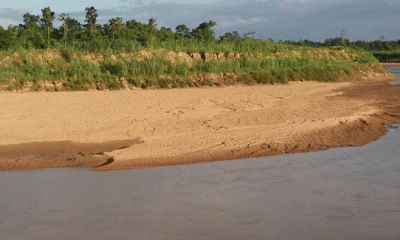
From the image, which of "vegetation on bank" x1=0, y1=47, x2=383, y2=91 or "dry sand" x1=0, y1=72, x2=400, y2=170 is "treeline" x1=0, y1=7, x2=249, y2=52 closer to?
"vegetation on bank" x1=0, y1=47, x2=383, y2=91

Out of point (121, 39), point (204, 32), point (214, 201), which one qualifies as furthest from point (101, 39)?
point (214, 201)

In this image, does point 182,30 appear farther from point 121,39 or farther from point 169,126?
point 169,126

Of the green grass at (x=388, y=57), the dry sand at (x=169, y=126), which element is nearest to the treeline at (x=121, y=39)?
the dry sand at (x=169, y=126)

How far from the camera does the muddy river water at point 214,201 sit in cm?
573

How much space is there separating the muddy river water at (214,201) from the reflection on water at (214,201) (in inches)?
0.5

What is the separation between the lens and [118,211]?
6.38m

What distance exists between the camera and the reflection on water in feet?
18.8

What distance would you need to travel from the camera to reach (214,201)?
22.1 feet

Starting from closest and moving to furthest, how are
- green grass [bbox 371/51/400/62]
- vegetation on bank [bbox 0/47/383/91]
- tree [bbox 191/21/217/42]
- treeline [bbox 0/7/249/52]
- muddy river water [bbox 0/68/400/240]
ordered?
muddy river water [bbox 0/68/400/240] < vegetation on bank [bbox 0/47/383/91] < treeline [bbox 0/7/249/52] < tree [bbox 191/21/217/42] < green grass [bbox 371/51/400/62]

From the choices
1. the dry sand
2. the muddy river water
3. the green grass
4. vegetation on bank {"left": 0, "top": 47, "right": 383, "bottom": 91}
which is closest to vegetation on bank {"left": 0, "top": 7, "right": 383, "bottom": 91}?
vegetation on bank {"left": 0, "top": 47, "right": 383, "bottom": 91}

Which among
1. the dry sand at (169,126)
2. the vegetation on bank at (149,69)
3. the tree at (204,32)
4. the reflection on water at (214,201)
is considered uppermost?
the tree at (204,32)

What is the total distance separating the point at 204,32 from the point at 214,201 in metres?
22.3

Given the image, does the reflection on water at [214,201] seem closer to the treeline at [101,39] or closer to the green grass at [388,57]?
the treeline at [101,39]

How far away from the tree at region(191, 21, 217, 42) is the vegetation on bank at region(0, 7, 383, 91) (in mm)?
1652
